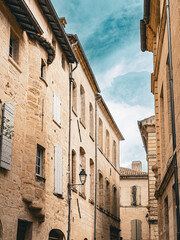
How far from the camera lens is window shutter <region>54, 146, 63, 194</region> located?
16.6 metres

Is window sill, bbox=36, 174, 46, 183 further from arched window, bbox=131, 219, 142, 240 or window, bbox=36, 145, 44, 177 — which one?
arched window, bbox=131, 219, 142, 240

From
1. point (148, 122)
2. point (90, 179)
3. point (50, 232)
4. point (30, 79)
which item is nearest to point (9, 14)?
point (30, 79)

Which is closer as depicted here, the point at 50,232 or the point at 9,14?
the point at 9,14

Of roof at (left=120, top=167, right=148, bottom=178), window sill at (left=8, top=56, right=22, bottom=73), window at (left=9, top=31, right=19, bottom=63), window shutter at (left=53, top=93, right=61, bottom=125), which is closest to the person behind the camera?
window sill at (left=8, top=56, right=22, bottom=73)

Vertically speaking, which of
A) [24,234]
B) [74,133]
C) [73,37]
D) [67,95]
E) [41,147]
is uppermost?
[73,37]

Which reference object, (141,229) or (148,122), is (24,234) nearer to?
(148,122)

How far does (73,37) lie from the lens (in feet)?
66.9

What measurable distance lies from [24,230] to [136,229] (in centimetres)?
3289

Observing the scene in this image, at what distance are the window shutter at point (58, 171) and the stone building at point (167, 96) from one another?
3981 mm

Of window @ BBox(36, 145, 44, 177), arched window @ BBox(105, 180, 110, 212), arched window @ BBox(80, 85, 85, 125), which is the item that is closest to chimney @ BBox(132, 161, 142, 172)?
arched window @ BBox(105, 180, 110, 212)

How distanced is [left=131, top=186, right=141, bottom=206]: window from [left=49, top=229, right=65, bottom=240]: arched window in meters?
29.3

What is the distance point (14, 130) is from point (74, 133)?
757cm

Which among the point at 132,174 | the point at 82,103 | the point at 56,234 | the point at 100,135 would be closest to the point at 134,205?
the point at 132,174

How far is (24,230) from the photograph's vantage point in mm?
13820
